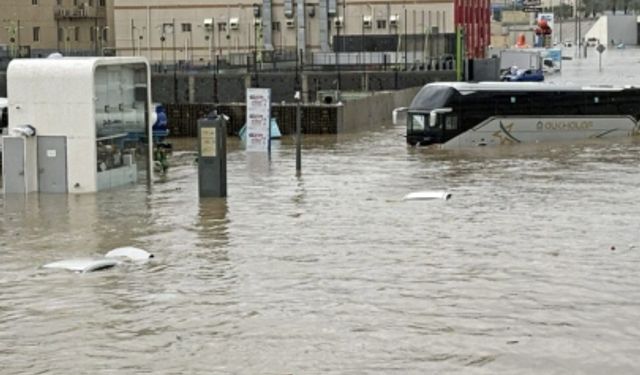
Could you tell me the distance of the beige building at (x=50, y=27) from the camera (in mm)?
82875

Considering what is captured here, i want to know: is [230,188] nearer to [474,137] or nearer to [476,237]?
[476,237]

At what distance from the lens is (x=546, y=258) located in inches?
741

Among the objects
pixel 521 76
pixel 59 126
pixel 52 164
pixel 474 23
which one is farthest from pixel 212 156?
pixel 474 23

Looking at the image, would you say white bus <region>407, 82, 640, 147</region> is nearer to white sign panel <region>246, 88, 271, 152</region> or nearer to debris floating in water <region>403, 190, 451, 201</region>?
white sign panel <region>246, 88, 271, 152</region>

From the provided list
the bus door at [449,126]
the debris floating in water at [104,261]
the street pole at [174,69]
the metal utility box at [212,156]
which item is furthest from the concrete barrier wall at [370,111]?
the debris floating in water at [104,261]

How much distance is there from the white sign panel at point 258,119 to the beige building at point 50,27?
42740mm

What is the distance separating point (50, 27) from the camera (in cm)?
8538

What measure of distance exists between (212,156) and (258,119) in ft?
39.4

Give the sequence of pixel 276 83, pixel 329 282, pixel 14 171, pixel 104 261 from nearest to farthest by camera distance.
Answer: pixel 329 282 < pixel 104 261 < pixel 14 171 < pixel 276 83

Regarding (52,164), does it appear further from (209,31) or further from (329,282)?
(209,31)

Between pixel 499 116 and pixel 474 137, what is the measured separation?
1118 mm

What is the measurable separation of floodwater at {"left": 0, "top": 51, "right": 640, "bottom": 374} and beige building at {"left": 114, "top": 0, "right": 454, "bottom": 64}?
54.7 meters

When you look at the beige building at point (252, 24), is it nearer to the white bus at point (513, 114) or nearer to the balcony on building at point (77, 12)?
the balcony on building at point (77, 12)

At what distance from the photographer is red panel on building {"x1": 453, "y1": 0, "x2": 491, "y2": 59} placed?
3472 inches
